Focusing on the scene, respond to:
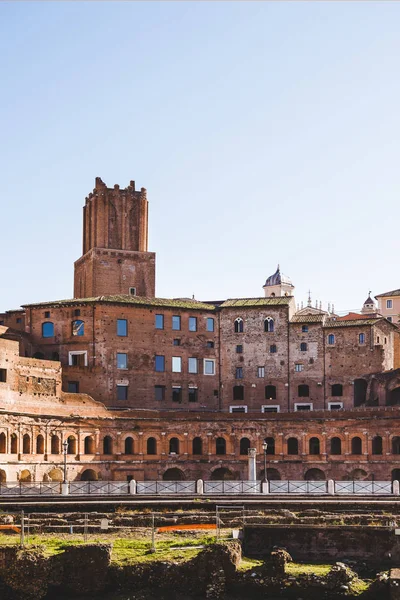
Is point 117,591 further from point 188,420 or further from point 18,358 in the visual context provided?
point 188,420

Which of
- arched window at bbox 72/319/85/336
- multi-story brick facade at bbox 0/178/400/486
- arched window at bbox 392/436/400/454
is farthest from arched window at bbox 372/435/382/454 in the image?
arched window at bbox 72/319/85/336

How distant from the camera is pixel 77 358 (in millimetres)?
74812

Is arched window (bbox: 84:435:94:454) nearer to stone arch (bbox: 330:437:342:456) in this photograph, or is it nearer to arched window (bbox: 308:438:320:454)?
arched window (bbox: 308:438:320:454)

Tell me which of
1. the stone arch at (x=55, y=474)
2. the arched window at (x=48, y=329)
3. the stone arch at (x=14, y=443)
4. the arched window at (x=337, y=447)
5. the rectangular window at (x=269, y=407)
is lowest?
the stone arch at (x=55, y=474)

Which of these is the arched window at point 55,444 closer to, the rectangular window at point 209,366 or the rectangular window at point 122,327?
the rectangular window at point 122,327

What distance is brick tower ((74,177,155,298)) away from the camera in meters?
83.0

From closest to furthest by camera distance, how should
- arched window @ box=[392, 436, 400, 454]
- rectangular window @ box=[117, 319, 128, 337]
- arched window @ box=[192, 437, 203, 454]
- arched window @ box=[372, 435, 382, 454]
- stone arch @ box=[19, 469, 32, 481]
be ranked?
stone arch @ box=[19, 469, 32, 481], arched window @ box=[392, 436, 400, 454], arched window @ box=[372, 435, 382, 454], arched window @ box=[192, 437, 203, 454], rectangular window @ box=[117, 319, 128, 337]

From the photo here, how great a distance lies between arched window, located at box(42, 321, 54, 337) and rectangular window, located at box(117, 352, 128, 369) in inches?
225

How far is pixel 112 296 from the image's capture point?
7731 centimetres

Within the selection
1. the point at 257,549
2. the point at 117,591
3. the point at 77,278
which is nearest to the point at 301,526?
the point at 257,549

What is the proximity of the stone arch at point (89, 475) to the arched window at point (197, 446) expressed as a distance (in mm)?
8129

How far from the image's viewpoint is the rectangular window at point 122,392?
243ft

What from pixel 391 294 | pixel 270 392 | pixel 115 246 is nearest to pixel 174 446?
pixel 270 392

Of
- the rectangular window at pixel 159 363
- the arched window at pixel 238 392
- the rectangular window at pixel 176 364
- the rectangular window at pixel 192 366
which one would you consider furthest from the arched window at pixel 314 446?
the rectangular window at pixel 159 363
